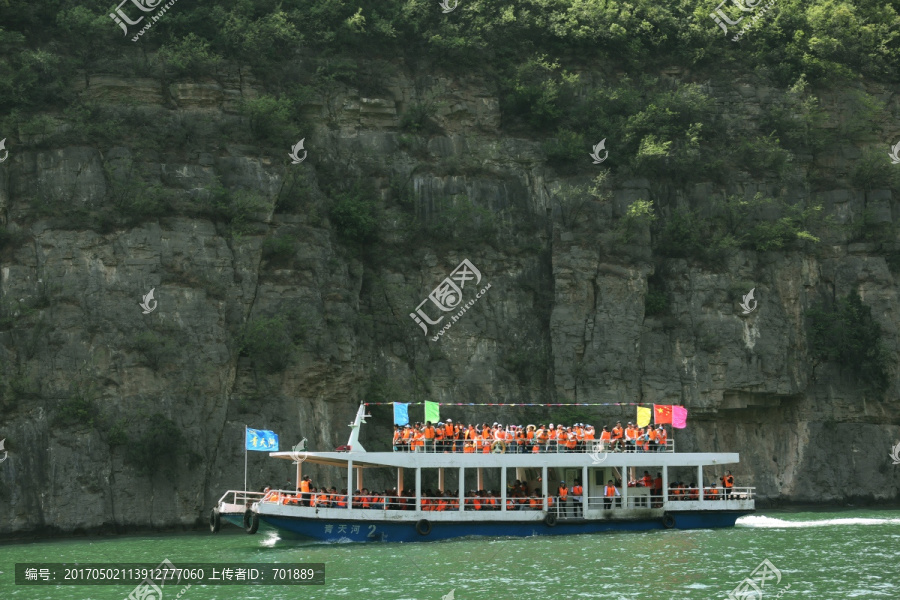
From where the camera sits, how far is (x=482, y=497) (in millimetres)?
40406

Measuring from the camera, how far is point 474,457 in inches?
1560

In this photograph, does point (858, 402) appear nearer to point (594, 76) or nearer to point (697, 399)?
point (697, 399)

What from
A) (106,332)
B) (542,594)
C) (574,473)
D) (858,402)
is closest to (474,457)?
(574,473)

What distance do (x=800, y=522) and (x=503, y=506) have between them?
13.0 meters

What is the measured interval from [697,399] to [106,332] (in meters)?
27.9

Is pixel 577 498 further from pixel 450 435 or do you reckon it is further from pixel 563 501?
pixel 450 435

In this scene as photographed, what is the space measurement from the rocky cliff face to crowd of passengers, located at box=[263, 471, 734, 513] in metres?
8.90

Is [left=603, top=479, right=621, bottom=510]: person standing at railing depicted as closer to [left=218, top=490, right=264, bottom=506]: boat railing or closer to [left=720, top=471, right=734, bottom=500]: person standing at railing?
[left=720, top=471, right=734, bottom=500]: person standing at railing

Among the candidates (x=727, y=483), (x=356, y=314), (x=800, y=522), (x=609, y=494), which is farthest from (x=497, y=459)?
(x=356, y=314)

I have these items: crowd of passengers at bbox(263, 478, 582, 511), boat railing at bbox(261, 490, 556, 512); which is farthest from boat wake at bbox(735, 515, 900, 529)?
boat railing at bbox(261, 490, 556, 512)

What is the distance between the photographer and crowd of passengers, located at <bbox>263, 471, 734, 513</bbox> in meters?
37.9

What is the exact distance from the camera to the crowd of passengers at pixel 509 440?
133ft

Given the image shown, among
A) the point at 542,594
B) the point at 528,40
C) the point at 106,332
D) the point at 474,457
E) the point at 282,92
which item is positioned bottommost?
the point at 542,594

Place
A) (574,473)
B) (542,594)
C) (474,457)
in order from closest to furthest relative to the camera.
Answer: (542,594) < (474,457) < (574,473)
